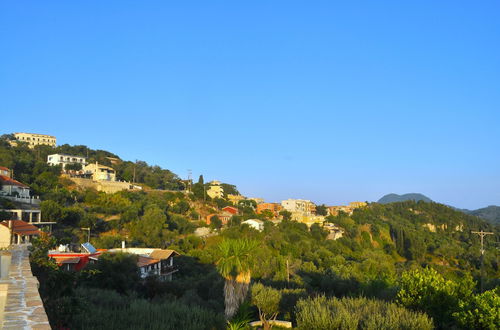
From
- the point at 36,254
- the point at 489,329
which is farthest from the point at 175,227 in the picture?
the point at 489,329

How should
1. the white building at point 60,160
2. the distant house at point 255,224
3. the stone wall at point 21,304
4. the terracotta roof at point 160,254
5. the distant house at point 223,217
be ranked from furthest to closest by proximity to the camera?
the white building at point 60,160 → the distant house at point 223,217 → the distant house at point 255,224 → the terracotta roof at point 160,254 → the stone wall at point 21,304

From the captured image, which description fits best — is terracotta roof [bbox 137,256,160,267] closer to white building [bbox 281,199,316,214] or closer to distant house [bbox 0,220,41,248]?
distant house [bbox 0,220,41,248]

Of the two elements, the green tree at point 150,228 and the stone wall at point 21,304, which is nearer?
the stone wall at point 21,304

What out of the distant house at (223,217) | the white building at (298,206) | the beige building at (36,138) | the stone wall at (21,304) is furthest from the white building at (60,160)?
the stone wall at (21,304)

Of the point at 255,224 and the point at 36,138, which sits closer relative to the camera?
the point at 255,224

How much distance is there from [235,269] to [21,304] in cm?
1011

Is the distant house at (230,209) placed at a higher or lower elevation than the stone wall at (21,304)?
higher

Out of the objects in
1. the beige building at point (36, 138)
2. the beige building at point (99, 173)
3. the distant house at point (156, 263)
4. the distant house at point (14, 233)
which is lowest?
the distant house at point (156, 263)

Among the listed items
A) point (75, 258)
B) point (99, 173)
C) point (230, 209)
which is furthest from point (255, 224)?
point (75, 258)

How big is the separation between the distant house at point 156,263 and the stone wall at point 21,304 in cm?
2108

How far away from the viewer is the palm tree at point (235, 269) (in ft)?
47.6

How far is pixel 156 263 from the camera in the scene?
3080 centimetres

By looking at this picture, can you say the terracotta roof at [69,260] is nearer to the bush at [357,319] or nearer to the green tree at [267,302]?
the green tree at [267,302]

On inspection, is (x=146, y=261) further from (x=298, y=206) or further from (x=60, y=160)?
(x=298, y=206)
